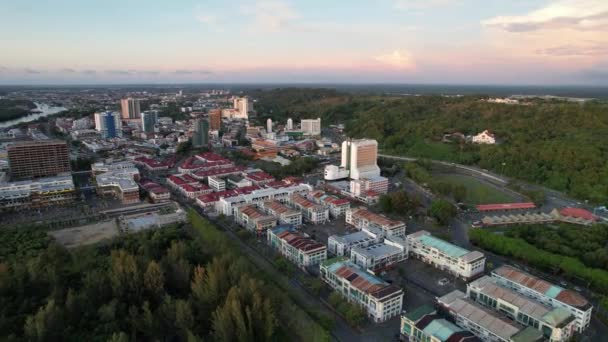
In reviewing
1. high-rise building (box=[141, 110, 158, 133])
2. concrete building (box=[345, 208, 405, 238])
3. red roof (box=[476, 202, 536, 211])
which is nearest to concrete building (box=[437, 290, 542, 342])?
concrete building (box=[345, 208, 405, 238])

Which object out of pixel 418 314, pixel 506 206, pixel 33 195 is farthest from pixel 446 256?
pixel 33 195

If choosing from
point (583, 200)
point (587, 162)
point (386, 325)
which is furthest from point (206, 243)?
point (587, 162)

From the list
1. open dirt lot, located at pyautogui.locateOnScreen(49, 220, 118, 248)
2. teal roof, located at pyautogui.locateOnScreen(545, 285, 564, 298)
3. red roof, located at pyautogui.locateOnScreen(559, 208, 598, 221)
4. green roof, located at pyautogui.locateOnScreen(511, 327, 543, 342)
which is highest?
red roof, located at pyautogui.locateOnScreen(559, 208, 598, 221)

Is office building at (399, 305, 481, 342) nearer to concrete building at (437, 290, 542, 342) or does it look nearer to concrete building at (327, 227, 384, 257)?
concrete building at (437, 290, 542, 342)

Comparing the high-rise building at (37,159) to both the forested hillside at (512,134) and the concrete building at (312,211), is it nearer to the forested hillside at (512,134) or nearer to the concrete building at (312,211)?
the concrete building at (312,211)

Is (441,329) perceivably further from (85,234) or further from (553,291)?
(85,234)

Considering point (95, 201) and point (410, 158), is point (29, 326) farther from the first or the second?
point (410, 158)

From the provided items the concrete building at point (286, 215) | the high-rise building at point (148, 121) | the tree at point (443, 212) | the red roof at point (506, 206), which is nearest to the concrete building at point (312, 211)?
the concrete building at point (286, 215)
